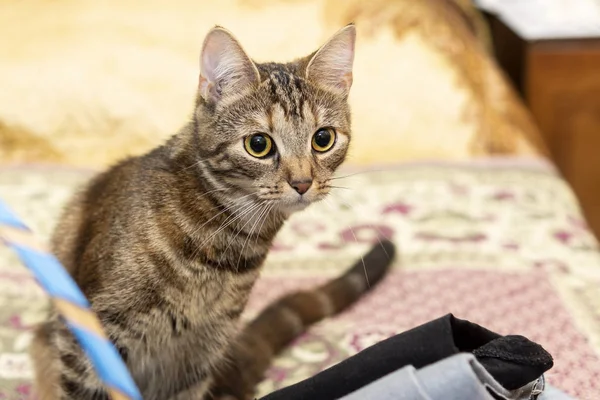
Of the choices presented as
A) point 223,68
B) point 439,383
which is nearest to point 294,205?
point 223,68

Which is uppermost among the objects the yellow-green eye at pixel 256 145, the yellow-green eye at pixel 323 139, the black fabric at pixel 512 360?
the yellow-green eye at pixel 256 145

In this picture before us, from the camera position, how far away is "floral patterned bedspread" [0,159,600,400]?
1303mm

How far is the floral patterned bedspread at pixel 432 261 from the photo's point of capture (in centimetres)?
130

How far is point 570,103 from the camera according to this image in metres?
2.70

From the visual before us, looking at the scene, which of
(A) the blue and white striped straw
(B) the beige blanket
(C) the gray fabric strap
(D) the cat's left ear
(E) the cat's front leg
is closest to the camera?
(A) the blue and white striped straw

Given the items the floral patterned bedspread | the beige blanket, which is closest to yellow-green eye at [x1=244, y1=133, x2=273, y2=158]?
the floral patterned bedspread

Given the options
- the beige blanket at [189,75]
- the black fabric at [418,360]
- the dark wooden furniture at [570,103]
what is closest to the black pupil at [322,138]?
the black fabric at [418,360]

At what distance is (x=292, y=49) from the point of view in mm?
2189

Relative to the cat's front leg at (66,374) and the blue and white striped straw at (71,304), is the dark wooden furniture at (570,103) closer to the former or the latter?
the cat's front leg at (66,374)

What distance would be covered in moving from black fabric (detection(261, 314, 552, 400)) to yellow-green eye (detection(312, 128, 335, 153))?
0.35 m

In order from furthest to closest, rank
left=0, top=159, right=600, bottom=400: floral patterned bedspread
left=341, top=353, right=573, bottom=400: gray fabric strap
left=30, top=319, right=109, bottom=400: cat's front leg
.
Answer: left=0, top=159, right=600, bottom=400: floral patterned bedspread, left=30, top=319, right=109, bottom=400: cat's front leg, left=341, top=353, right=573, bottom=400: gray fabric strap

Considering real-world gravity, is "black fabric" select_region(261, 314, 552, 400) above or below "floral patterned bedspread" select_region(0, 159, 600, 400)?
above

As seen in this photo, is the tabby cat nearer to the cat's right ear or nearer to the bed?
the cat's right ear

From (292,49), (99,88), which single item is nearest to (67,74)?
(99,88)
